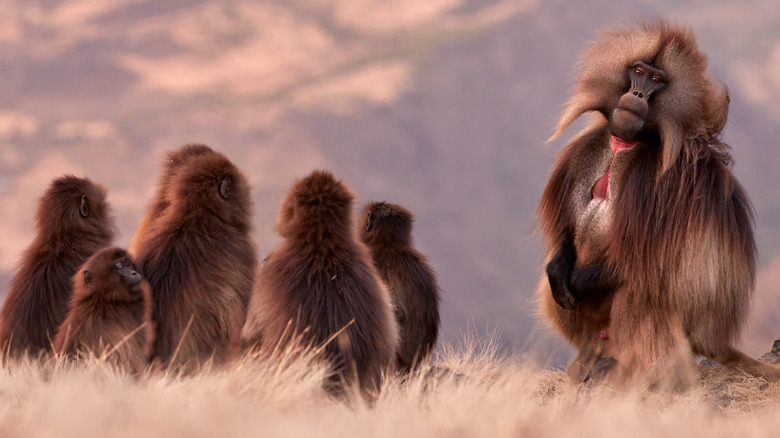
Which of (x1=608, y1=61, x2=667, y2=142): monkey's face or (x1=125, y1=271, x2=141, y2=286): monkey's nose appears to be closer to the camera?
(x1=125, y1=271, x2=141, y2=286): monkey's nose

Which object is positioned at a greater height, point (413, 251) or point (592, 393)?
point (413, 251)

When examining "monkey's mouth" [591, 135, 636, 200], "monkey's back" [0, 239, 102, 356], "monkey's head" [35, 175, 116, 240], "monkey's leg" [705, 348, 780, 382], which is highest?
"monkey's mouth" [591, 135, 636, 200]

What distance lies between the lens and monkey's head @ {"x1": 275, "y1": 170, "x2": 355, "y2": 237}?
5023mm

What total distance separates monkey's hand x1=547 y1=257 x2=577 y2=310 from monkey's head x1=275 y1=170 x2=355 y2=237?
1.72 m

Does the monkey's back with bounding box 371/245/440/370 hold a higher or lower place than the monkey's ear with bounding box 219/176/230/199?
lower

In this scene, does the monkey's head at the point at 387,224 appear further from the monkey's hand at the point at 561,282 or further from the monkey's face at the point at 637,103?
the monkey's face at the point at 637,103

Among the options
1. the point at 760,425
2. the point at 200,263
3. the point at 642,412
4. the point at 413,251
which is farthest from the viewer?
the point at 413,251

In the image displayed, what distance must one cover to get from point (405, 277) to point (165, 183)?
5.73 ft

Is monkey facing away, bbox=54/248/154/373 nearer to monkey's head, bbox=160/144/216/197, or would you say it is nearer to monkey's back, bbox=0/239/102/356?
monkey's back, bbox=0/239/102/356

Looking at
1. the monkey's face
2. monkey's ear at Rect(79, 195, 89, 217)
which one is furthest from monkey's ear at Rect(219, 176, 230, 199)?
the monkey's face

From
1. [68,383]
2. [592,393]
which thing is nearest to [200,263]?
[68,383]

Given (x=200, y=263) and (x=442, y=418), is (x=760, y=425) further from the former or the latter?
(x=200, y=263)

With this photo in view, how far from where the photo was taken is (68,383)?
452 centimetres

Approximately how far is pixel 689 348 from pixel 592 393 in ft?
2.40
